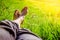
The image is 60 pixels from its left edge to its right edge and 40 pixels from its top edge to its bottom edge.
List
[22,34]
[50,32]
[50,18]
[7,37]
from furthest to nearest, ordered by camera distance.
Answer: [50,18]
[50,32]
[22,34]
[7,37]

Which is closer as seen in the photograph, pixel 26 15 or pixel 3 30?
pixel 3 30

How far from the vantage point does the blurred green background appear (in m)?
1.52

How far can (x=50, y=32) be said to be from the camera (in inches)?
59.7

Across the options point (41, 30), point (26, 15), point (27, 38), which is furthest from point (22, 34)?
point (26, 15)

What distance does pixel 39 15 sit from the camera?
5.55ft

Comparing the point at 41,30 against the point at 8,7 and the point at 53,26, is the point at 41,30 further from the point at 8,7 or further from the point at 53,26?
the point at 8,7

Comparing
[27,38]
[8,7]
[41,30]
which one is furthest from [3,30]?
[8,7]

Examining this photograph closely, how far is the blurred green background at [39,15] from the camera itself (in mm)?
1523

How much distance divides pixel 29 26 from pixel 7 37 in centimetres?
67

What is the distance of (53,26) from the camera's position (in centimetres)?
157

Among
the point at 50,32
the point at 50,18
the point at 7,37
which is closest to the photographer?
the point at 7,37

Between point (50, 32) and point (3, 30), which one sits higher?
point (3, 30)

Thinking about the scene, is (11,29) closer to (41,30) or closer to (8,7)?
(41,30)

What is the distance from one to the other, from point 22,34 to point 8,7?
681 millimetres
